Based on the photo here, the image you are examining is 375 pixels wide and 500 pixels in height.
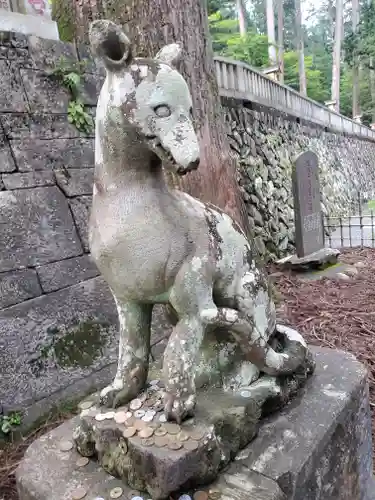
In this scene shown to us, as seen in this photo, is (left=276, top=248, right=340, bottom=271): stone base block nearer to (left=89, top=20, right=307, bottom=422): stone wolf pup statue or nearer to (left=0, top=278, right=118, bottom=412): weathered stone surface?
(left=0, top=278, right=118, bottom=412): weathered stone surface

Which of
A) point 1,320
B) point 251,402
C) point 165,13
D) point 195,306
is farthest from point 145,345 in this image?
point 165,13

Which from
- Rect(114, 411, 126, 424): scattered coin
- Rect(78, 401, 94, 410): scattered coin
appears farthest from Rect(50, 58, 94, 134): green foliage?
Rect(114, 411, 126, 424): scattered coin

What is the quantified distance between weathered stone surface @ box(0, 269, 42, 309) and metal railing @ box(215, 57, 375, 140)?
11.9 feet

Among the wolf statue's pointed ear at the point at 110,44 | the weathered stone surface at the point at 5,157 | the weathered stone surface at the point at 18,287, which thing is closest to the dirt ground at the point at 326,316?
the weathered stone surface at the point at 18,287

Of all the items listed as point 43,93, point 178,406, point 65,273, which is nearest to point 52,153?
point 43,93

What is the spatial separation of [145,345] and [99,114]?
62cm

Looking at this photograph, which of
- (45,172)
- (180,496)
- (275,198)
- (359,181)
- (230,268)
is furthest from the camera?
(359,181)

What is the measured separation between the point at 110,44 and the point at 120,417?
905 mm

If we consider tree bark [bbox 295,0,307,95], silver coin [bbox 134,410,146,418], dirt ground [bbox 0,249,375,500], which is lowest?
dirt ground [bbox 0,249,375,500]

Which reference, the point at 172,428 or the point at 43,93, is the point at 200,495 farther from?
the point at 43,93

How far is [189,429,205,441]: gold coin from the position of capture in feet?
3.45

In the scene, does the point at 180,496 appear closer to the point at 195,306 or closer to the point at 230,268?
the point at 195,306

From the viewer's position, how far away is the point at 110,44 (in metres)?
0.96

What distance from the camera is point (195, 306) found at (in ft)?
3.58
